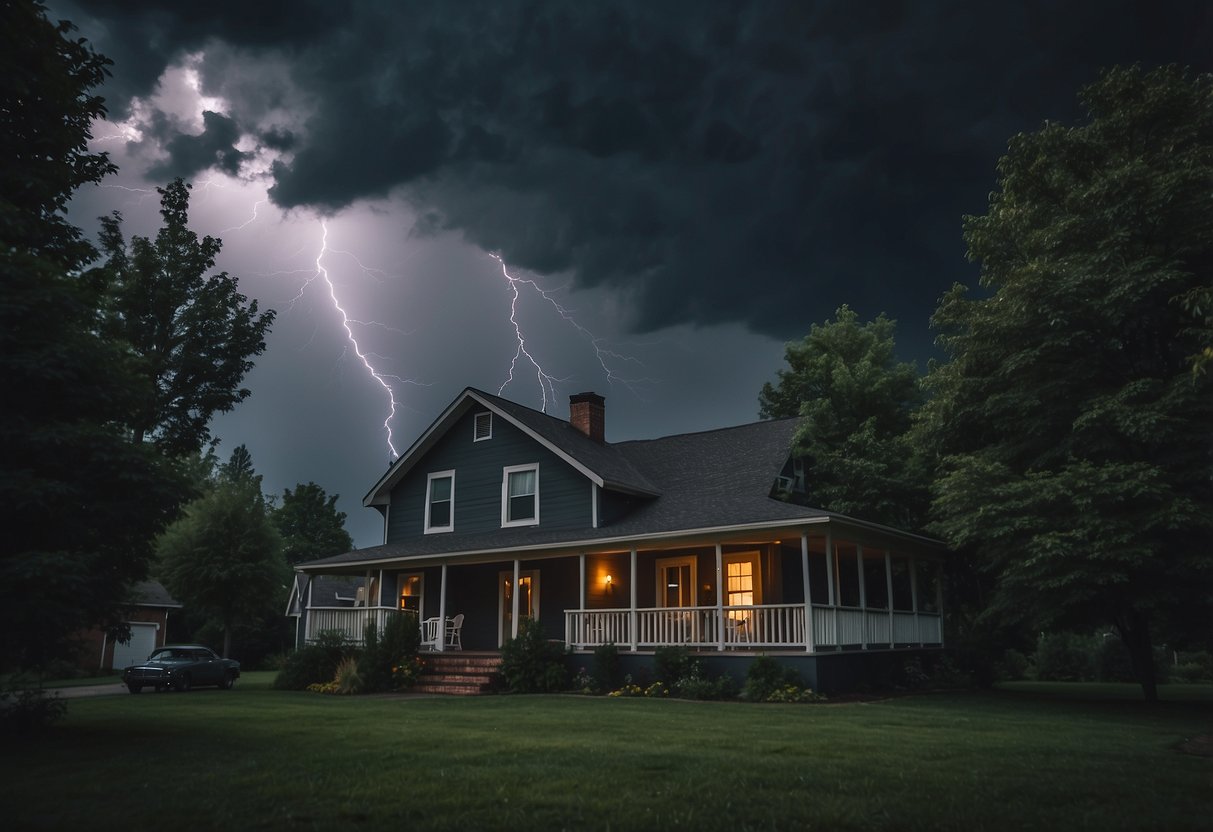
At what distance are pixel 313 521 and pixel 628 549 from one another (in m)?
60.8

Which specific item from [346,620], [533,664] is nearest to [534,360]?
[346,620]

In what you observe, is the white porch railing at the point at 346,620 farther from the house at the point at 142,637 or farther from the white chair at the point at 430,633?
the house at the point at 142,637

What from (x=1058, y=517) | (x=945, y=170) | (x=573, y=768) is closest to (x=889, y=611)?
(x=1058, y=517)

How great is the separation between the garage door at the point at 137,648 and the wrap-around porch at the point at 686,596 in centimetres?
1785

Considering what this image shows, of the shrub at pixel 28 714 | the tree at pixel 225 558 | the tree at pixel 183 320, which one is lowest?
the shrub at pixel 28 714

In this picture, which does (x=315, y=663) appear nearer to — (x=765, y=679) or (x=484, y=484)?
(x=484, y=484)

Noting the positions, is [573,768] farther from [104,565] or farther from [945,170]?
[945,170]

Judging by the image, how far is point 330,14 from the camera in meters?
21.6

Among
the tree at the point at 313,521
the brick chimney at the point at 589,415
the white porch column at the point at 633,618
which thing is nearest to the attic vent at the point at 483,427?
the brick chimney at the point at 589,415

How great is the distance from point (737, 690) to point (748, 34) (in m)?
19.2

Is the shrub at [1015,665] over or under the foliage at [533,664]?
under

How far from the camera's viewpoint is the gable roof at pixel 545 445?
2344 cm

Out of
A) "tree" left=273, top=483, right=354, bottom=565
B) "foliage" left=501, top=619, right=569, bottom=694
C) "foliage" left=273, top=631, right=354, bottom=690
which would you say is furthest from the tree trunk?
"tree" left=273, top=483, right=354, bottom=565

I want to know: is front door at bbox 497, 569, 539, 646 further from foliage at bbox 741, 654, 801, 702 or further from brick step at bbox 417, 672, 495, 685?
foliage at bbox 741, 654, 801, 702
